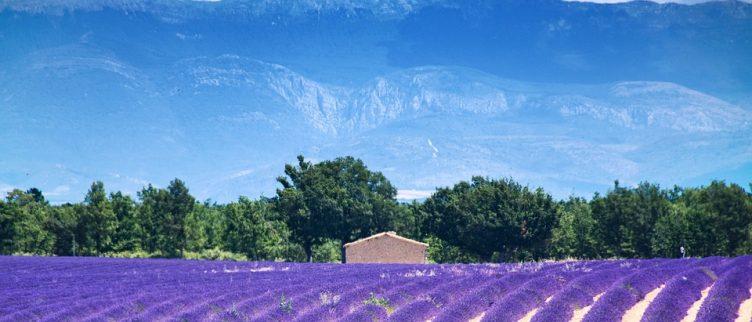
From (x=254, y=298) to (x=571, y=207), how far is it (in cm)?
8068

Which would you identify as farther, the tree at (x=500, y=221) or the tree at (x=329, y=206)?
the tree at (x=329, y=206)

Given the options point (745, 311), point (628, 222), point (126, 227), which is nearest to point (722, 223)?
point (628, 222)

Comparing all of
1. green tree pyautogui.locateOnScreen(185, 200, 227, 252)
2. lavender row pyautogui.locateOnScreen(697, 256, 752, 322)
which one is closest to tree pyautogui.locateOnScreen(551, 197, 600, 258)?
green tree pyautogui.locateOnScreen(185, 200, 227, 252)

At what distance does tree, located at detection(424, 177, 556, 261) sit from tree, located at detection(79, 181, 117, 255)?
87.1ft

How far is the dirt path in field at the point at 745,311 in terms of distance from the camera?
19.9 m

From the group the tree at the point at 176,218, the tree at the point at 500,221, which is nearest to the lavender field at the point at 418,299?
the tree at the point at 500,221

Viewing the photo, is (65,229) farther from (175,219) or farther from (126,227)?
(175,219)

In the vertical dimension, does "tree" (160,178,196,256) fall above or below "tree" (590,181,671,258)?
above

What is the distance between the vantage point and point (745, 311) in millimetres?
21219

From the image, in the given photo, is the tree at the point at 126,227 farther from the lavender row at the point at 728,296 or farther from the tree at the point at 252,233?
the lavender row at the point at 728,296

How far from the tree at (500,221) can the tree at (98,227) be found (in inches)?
1046

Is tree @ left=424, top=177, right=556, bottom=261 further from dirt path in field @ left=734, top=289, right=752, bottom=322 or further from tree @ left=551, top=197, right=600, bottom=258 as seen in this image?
dirt path in field @ left=734, top=289, right=752, bottom=322

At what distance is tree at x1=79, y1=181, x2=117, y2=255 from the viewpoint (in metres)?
77.3

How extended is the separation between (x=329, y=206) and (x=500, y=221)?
48.0 ft
